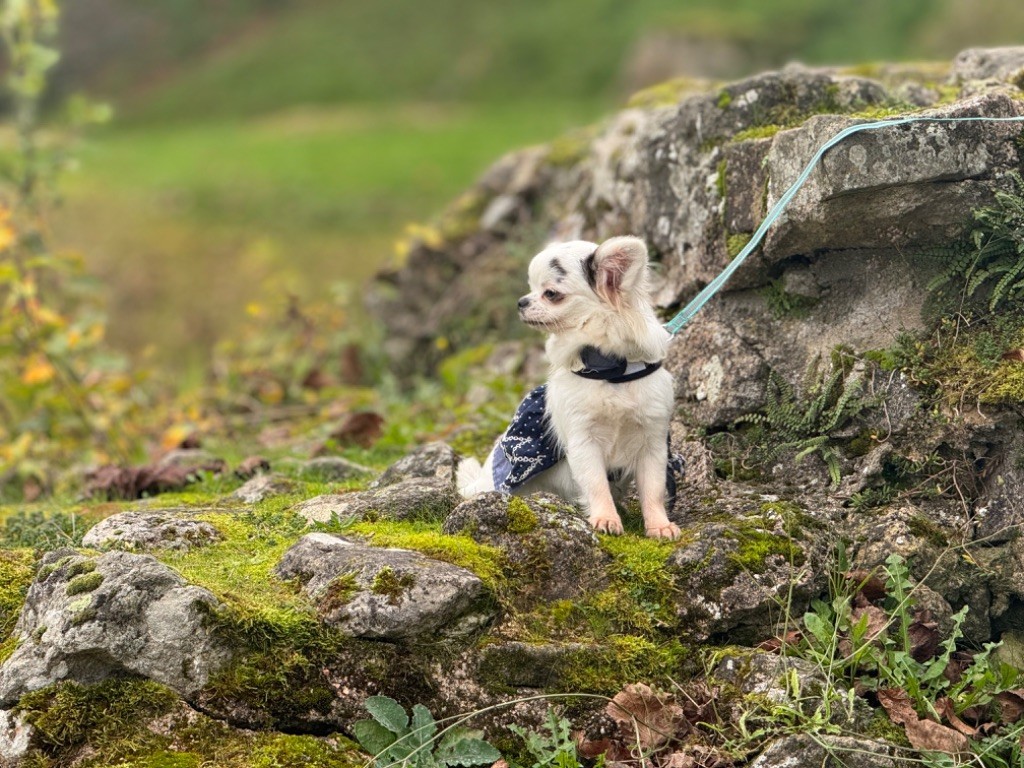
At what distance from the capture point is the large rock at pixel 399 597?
4816 millimetres

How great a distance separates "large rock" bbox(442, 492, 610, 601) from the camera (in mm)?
5262

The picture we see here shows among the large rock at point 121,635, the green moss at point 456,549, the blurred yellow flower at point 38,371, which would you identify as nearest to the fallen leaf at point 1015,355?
the green moss at point 456,549

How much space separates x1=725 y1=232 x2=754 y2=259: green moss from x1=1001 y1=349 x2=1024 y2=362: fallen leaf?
1623 mm

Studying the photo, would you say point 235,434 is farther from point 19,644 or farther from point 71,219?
point 71,219

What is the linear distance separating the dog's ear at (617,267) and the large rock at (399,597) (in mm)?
1688

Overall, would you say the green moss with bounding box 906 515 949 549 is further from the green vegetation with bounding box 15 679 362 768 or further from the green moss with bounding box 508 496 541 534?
the green vegetation with bounding box 15 679 362 768

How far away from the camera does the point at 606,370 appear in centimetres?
585

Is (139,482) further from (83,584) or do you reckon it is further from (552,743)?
(552,743)

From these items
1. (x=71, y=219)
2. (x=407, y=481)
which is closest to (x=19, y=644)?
(x=407, y=481)

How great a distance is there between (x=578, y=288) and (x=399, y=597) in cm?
193

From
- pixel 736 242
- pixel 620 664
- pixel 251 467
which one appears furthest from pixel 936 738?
pixel 251 467

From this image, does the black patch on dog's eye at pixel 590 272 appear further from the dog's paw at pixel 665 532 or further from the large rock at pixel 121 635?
the large rock at pixel 121 635

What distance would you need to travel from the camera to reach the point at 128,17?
49688 millimetres

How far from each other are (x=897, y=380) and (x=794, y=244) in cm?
92
